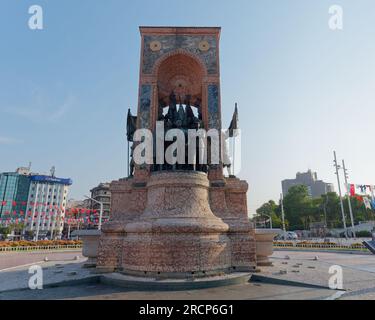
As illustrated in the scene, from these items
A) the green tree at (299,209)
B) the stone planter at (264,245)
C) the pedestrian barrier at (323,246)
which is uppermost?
the green tree at (299,209)

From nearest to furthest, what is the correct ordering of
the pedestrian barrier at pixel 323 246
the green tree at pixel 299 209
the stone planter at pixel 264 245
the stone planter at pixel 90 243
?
1. the stone planter at pixel 90 243
2. the stone planter at pixel 264 245
3. the pedestrian barrier at pixel 323 246
4. the green tree at pixel 299 209

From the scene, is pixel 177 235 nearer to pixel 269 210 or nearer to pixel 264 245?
pixel 264 245

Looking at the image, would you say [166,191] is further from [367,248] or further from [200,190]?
[367,248]

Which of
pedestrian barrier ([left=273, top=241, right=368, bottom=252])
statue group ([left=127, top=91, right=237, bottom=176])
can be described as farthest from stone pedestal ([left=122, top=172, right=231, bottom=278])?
pedestrian barrier ([left=273, top=241, right=368, bottom=252])

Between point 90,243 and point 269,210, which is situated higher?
point 269,210

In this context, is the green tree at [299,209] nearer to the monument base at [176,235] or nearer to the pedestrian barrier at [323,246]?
the pedestrian barrier at [323,246]

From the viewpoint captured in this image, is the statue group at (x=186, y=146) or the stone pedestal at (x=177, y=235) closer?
the stone pedestal at (x=177, y=235)

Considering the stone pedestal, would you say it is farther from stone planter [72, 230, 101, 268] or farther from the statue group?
stone planter [72, 230, 101, 268]

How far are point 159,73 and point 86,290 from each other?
45.4 feet

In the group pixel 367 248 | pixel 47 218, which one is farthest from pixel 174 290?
pixel 47 218

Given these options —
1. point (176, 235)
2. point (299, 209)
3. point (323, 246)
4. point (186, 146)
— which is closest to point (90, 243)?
point (176, 235)

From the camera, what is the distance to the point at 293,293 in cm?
790

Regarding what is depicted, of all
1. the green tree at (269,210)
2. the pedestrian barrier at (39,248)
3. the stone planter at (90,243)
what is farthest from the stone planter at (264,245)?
the green tree at (269,210)

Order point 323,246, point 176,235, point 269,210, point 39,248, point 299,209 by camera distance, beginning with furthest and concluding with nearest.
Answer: point 269,210
point 299,209
point 39,248
point 323,246
point 176,235
